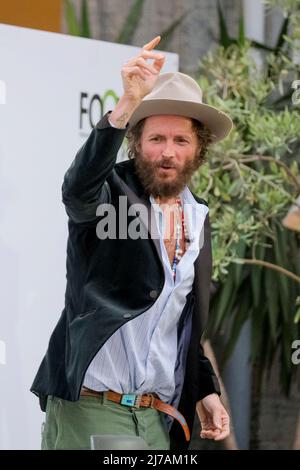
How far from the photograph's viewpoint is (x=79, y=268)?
11.3 ft

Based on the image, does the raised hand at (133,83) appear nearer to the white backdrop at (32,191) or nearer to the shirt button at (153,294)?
the shirt button at (153,294)

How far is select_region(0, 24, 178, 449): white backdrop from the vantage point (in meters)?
4.60

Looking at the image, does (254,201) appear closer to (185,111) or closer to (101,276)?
(185,111)

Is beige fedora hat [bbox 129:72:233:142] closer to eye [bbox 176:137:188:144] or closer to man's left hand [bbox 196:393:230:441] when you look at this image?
eye [bbox 176:137:188:144]

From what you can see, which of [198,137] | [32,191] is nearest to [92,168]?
[198,137]

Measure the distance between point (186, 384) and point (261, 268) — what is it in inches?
118

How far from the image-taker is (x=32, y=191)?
4.69 metres

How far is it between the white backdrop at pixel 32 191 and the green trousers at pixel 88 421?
43.4 inches

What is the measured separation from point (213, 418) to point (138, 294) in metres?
0.55

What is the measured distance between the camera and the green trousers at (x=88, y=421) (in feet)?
11.2

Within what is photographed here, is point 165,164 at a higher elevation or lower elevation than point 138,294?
higher

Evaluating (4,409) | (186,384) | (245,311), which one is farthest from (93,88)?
(245,311)

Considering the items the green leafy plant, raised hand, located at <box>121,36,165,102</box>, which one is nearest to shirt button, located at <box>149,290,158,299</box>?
raised hand, located at <box>121,36,165,102</box>

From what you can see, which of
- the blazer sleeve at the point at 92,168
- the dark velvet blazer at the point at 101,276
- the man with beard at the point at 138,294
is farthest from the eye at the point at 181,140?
the blazer sleeve at the point at 92,168
